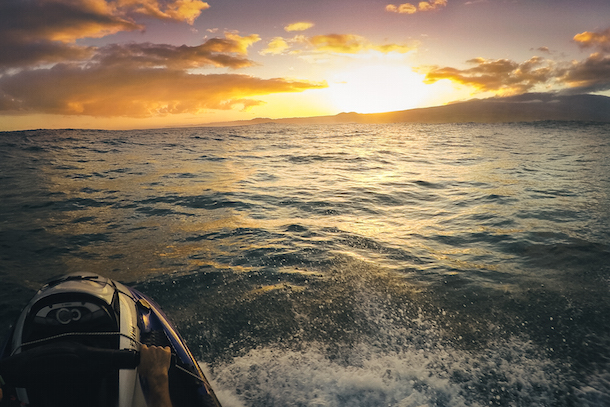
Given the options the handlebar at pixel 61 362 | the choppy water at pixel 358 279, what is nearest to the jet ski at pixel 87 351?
the handlebar at pixel 61 362

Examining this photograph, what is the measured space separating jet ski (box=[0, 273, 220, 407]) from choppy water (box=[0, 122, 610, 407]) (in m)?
0.96

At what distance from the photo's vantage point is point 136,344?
3.35m

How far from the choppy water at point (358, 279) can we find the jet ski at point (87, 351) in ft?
3.15

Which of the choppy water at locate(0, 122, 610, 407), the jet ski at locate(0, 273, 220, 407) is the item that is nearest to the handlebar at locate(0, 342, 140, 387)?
the jet ski at locate(0, 273, 220, 407)

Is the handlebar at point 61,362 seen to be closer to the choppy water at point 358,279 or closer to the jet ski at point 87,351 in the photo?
the jet ski at point 87,351

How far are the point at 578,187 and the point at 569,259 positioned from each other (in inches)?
381

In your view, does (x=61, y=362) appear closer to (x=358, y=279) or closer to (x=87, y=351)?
(x=87, y=351)

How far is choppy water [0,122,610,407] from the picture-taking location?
4285mm

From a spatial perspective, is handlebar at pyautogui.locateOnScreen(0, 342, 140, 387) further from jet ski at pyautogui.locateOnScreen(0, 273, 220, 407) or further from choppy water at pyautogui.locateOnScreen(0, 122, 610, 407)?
choppy water at pyautogui.locateOnScreen(0, 122, 610, 407)

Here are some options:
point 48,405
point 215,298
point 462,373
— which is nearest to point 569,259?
point 462,373

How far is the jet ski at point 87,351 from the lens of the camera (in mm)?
2561

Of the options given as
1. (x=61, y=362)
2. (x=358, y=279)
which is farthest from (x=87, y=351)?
(x=358, y=279)

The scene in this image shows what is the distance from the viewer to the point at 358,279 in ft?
22.2

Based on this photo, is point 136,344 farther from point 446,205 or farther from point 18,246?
point 446,205
